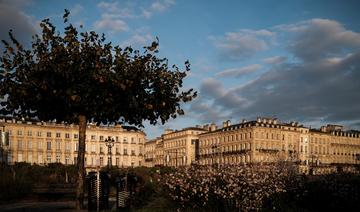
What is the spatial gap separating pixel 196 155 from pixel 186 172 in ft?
448

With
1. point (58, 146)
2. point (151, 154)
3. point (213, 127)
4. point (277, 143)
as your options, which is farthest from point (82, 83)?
point (151, 154)

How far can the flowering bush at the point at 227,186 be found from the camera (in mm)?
12727

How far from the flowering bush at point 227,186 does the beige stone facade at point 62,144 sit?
92.1 m

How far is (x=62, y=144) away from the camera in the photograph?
391 feet

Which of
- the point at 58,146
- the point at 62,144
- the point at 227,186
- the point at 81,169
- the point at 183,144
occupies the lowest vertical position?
the point at 227,186

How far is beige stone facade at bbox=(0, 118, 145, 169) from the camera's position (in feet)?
363

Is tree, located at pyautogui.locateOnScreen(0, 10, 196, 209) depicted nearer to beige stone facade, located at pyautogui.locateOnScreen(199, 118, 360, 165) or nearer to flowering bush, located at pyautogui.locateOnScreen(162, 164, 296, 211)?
flowering bush, located at pyautogui.locateOnScreen(162, 164, 296, 211)

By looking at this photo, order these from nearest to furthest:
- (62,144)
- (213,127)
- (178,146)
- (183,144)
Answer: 1. (62,144)
2. (213,127)
3. (183,144)
4. (178,146)

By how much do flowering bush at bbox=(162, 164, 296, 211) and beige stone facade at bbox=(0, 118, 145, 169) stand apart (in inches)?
3624

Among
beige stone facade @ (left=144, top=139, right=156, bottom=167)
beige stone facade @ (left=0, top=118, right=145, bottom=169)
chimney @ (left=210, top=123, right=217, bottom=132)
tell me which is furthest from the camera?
beige stone facade @ (left=144, top=139, right=156, bottom=167)

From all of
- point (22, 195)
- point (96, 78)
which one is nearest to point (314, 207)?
point (96, 78)

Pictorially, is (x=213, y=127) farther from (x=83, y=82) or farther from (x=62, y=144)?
(x=83, y=82)

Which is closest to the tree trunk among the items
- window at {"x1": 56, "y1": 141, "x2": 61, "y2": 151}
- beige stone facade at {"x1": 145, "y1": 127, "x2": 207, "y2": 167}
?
window at {"x1": 56, "y1": 141, "x2": 61, "y2": 151}

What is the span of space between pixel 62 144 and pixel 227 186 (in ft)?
363
